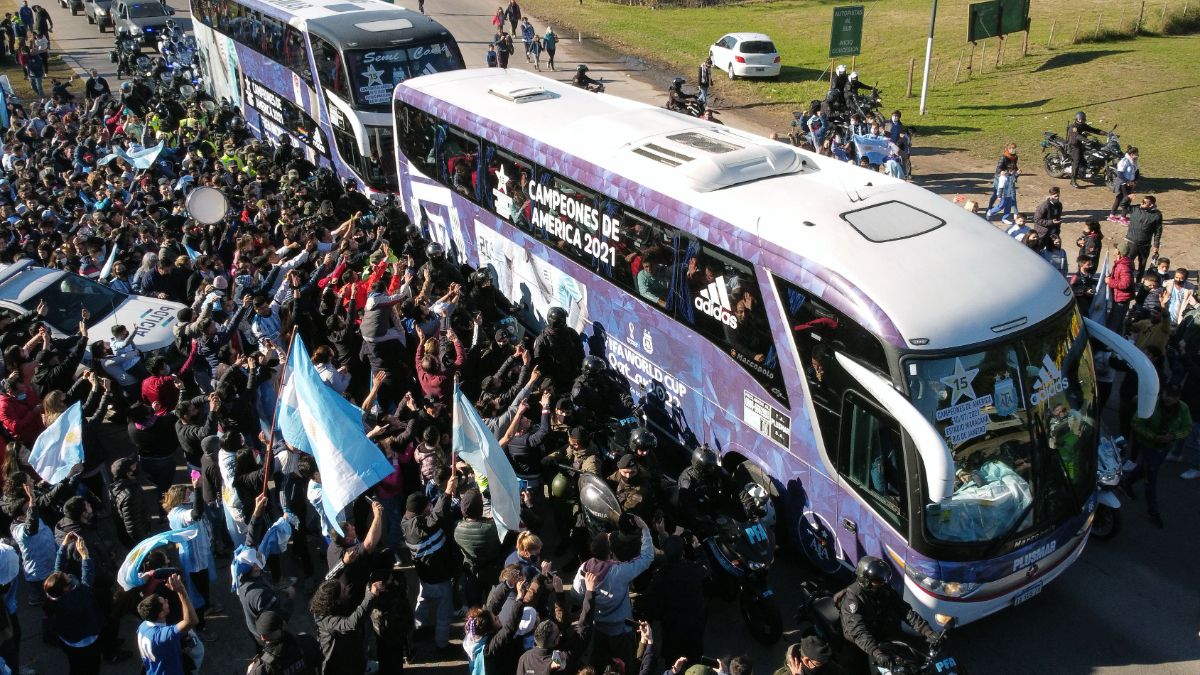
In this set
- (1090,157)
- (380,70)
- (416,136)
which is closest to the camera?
(416,136)

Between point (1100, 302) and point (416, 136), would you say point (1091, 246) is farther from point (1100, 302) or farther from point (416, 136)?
point (416, 136)

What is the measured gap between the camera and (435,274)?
13.0m

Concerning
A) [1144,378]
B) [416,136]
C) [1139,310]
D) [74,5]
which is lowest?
[1139,310]

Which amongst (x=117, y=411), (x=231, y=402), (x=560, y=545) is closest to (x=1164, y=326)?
(x=560, y=545)

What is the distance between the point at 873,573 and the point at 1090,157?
17522mm

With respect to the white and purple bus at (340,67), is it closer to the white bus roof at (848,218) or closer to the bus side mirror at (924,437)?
the white bus roof at (848,218)

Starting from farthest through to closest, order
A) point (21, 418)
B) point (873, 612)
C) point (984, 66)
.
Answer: point (984, 66) → point (21, 418) → point (873, 612)

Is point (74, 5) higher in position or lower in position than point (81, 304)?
higher

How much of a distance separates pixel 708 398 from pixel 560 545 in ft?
7.08

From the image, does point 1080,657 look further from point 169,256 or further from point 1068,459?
point 169,256

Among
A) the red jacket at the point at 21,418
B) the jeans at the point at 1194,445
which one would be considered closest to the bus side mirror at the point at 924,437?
the jeans at the point at 1194,445

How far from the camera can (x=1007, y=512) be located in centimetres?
765

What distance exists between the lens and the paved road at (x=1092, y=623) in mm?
8344

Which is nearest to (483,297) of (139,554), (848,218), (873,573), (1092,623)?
(848,218)
